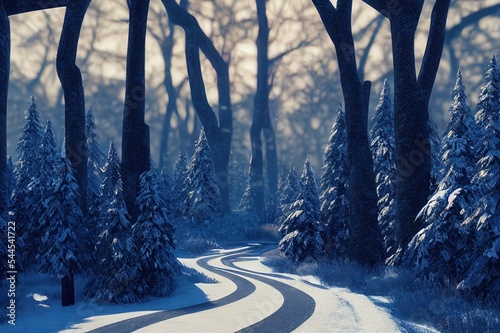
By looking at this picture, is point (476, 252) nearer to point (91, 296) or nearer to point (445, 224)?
point (445, 224)

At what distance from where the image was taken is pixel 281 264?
25766mm

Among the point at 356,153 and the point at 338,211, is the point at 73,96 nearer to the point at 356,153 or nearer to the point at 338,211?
the point at 356,153

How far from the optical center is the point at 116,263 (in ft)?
47.2

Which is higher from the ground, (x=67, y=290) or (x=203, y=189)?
(x=203, y=189)

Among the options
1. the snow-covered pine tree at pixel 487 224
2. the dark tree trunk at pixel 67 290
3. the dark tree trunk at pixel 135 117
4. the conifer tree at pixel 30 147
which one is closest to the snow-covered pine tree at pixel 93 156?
the conifer tree at pixel 30 147

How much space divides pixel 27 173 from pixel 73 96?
14.7m

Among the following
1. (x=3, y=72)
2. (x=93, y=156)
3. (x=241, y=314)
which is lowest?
(x=241, y=314)

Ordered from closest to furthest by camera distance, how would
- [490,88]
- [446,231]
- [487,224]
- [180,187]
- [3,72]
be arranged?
1. [487,224]
2. [446,231]
3. [3,72]
4. [490,88]
5. [180,187]

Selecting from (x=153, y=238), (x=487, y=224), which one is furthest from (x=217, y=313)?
(x=487, y=224)

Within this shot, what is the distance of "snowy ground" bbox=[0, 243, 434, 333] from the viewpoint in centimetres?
991

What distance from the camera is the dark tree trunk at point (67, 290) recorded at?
13.6 m

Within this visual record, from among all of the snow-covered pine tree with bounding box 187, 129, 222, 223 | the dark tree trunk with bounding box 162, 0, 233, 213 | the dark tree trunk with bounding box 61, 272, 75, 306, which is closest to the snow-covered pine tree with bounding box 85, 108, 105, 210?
the snow-covered pine tree with bounding box 187, 129, 222, 223

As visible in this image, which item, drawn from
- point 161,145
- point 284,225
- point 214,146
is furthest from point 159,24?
point 284,225

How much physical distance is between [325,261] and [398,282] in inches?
334
